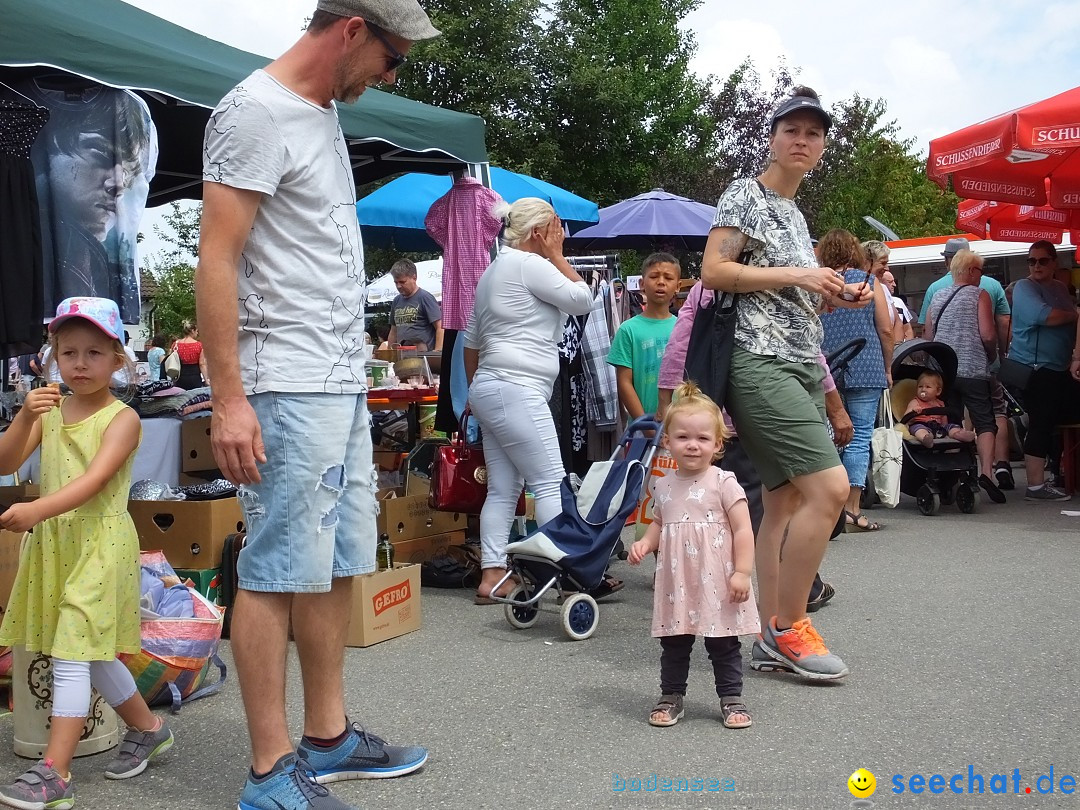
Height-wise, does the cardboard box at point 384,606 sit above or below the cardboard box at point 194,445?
below

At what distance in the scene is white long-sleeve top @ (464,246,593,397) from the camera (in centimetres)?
564

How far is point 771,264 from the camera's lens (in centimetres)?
433

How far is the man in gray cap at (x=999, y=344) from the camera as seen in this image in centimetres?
1056

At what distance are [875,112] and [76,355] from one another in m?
35.6

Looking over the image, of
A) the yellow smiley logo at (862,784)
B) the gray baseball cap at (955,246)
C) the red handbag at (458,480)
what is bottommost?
the yellow smiley logo at (862,784)

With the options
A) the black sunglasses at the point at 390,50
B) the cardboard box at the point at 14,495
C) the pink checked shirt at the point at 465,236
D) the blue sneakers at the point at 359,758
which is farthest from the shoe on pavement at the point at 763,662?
the pink checked shirt at the point at 465,236

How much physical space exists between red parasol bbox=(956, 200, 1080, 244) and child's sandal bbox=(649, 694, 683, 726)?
909 cm

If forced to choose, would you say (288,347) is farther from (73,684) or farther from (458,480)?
(458,480)

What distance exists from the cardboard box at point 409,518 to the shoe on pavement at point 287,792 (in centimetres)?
344

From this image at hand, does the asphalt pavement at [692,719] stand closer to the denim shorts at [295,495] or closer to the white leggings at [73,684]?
the white leggings at [73,684]

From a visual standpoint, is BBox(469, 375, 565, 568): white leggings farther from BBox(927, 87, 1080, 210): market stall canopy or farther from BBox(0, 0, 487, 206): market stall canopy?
BBox(927, 87, 1080, 210): market stall canopy

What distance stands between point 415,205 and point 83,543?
320 inches

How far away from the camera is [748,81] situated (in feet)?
102

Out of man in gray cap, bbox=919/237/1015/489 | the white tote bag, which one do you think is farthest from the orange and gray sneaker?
man in gray cap, bbox=919/237/1015/489
